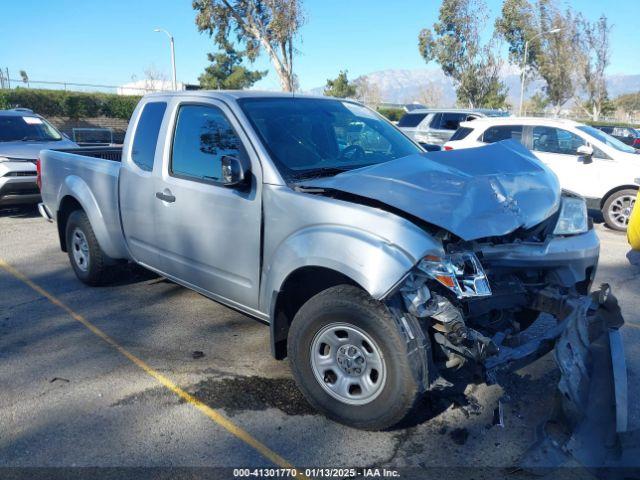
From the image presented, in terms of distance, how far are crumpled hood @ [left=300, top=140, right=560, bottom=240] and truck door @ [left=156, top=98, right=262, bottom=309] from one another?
502 mm

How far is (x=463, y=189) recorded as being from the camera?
3279 millimetres

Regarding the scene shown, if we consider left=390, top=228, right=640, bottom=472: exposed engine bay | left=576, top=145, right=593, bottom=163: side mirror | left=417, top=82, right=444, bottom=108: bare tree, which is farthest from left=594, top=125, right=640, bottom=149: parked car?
left=417, top=82, right=444, bottom=108: bare tree

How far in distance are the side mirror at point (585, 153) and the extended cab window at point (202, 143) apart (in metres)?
7.01

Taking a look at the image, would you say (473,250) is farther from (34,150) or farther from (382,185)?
(34,150)

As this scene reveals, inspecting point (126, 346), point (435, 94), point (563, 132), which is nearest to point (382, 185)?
point (126, 346)

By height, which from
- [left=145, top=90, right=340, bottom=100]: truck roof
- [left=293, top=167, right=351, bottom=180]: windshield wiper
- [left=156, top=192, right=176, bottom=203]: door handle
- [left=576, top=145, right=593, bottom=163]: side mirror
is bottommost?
[left=156, top=192, right=176, bottom=203]: door handle

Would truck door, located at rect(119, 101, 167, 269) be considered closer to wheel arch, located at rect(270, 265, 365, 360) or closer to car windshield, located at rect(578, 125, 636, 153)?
wheel arch, located at rect(270, 265, 365, 360)

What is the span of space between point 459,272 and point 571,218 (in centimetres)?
130

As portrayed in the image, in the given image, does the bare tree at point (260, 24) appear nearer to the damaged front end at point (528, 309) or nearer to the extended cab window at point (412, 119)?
the extended cab window at point (412, 119)

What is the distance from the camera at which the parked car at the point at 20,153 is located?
898 centimetres

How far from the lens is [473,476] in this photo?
9.43 ft

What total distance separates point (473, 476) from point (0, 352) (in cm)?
357

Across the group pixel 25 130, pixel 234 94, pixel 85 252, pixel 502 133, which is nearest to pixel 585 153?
pixel 502 133

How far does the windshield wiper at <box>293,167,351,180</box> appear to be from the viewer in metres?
3.68
